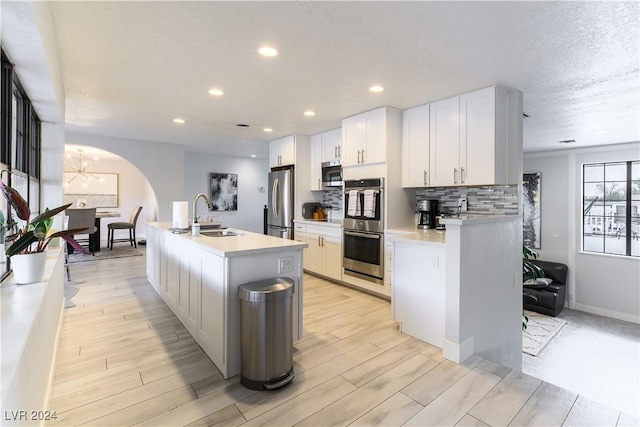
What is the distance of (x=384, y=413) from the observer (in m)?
1.81

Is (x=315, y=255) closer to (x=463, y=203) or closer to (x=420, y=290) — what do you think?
(x=463, y=203)

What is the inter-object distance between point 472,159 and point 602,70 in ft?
4.02

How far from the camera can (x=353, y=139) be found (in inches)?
168

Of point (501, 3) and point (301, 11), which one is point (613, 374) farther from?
point (301, 11)

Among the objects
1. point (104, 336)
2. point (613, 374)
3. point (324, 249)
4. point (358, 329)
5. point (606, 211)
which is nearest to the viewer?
point (104, 336)

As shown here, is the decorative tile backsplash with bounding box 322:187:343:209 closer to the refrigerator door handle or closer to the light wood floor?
the refrigerator door handle

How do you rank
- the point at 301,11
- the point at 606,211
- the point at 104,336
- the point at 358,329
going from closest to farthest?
the point at 301,11 → the point at 104,336 → the point at 358,329 → the point at 606,211

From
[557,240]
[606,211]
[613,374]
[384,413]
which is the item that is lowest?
[613,374]

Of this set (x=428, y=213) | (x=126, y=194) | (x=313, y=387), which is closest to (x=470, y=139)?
(x=428, y=213)

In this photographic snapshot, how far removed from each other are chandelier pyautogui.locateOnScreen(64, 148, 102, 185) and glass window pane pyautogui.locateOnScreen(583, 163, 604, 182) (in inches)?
448

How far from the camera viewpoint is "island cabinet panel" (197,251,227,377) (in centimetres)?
216

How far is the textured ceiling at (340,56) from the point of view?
76.3 inches

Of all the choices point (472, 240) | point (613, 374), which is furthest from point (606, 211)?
point (472, 240)

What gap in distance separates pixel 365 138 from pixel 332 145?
3.60ft
